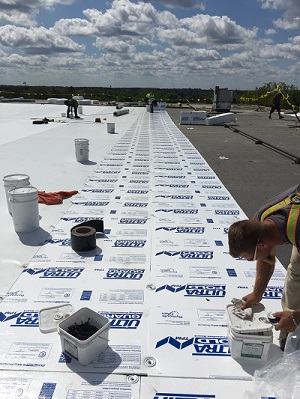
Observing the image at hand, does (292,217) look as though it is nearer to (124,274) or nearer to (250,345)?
(250,345)

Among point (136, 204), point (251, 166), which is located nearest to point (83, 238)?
point (136, 204)

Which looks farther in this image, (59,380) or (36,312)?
(36,312)

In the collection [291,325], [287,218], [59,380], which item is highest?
[287,218]

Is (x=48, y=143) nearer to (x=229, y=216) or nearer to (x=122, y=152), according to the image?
(x=122, y=152)

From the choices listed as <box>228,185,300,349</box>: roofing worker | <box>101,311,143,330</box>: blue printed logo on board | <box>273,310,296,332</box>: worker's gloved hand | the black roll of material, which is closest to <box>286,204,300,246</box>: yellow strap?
<box>228,185,300,349</box>: roofing worker

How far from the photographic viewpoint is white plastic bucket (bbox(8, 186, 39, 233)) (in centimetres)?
353

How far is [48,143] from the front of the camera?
30.6ft

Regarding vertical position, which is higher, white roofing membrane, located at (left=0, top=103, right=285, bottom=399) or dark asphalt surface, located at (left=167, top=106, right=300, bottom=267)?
dark asphalt surface, located at (left=167, top=106, right=300, bottom=267)

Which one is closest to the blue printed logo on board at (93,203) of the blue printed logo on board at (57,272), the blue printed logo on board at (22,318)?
the blue printed logo on board at (57,272)

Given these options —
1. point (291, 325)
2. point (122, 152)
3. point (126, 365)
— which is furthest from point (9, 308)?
point (122, 152)

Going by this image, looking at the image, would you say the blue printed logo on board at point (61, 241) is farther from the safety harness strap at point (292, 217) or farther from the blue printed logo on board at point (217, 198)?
the blue printed logo on board at point (217, 198)

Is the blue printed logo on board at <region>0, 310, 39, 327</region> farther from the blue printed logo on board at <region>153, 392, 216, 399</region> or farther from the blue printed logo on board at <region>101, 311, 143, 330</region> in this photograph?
the blue printed logo on board at <region>153, 392, 216, 399</region>

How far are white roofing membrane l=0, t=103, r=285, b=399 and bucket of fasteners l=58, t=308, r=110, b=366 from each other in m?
0.06

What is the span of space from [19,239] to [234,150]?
7.73 m
